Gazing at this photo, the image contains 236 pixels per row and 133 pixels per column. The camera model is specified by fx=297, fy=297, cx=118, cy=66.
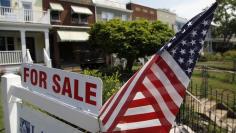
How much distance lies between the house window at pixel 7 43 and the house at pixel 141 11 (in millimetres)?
17588

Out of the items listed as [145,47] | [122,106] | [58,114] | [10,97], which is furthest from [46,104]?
[145,47]

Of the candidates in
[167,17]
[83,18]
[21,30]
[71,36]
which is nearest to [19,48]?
[21,30]

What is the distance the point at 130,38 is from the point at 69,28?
799cm

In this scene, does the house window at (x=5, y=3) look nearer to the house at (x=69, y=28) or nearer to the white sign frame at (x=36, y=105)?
the house at (x=69, y=28)

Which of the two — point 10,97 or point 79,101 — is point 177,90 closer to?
point 79,101

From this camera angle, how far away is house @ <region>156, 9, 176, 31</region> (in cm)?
4555

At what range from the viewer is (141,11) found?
3969 centimetres

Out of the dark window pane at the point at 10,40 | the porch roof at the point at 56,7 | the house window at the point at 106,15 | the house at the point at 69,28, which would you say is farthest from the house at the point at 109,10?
the dark window pane at the point at 10,40

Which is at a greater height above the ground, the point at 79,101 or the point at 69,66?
the point at 79,101

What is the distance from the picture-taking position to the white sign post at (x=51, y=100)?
8.13ft

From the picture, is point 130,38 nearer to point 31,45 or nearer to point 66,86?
point 31,45

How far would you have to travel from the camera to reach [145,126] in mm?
2133

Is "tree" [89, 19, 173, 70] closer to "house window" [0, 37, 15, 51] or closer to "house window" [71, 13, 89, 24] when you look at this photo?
"house window" [71, 13, 89, 24]

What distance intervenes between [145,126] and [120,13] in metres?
32.6
